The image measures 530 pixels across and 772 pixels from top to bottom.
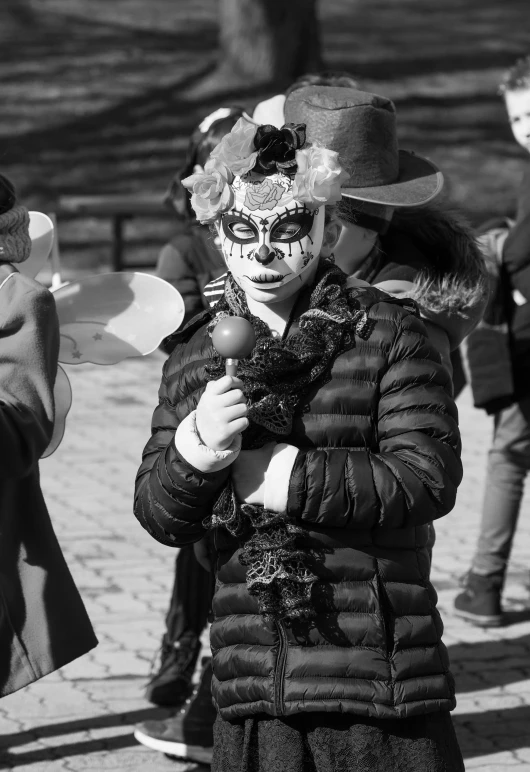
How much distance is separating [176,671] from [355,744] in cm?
192

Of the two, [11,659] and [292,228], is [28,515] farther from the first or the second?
[292,228]

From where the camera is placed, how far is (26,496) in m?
3.27

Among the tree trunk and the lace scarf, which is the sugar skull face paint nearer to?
the lace scarf

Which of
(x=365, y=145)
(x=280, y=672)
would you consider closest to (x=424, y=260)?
(x=365, y=145)

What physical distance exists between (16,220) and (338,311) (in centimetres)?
97

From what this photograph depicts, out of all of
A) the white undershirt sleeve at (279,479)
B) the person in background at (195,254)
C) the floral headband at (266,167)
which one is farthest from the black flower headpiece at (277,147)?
the person in background at (195,254)

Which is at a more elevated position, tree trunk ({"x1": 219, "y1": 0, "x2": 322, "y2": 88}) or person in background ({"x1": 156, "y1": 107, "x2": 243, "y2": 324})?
person in background ({"x1": 156, "y1": 107, "x2": 243, "y2": 324})

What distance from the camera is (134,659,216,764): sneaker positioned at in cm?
410

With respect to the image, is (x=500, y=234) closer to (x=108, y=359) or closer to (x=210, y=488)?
(x=108, y=359)

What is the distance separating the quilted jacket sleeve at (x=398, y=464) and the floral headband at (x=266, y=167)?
35 cm

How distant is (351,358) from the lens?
8.81 ft

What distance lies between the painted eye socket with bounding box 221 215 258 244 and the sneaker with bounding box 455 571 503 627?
10.1 ft

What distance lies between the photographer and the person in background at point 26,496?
9.70 ft

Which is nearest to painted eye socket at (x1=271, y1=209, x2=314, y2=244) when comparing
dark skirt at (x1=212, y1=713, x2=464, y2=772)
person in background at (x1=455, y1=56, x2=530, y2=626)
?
dark skirt at (x1=212, y1=713, x2=464, y2=772)
